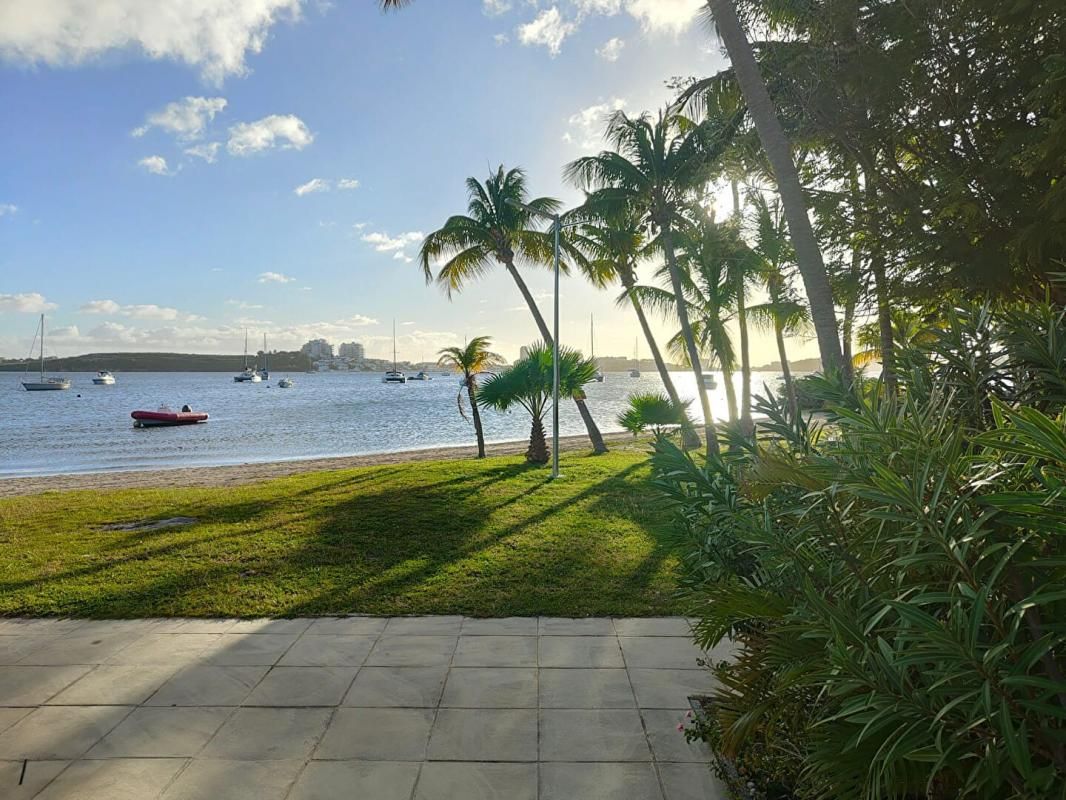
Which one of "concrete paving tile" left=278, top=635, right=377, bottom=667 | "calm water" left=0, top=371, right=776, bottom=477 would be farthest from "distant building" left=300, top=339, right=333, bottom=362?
"concrete paving tile" left=278, top=635, right=377, bottom=667

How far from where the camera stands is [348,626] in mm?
4949

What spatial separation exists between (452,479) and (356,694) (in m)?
8.99

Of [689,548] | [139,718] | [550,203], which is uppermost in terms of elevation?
[550,203]

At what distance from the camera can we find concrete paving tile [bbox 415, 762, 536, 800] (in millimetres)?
2816

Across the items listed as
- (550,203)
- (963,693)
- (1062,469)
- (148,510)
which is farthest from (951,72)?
(148,510)

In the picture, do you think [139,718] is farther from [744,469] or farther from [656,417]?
[656,417]

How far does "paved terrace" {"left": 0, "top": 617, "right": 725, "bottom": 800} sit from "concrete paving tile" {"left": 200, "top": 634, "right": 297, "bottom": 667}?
0.02 meters

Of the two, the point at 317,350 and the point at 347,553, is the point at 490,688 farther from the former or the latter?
the point at 317,350

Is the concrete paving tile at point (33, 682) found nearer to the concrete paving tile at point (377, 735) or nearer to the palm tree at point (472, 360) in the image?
the concrete paving tile at point (377, 735)

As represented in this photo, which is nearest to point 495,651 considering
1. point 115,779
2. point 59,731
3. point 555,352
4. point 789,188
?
point 115,779

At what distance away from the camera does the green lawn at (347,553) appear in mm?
5492

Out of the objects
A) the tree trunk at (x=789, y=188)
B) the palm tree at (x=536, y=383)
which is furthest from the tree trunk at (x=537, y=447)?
the tree trunk at (x=789, y=188)

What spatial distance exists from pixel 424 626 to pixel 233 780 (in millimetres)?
2124

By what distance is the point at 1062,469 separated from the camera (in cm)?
136
